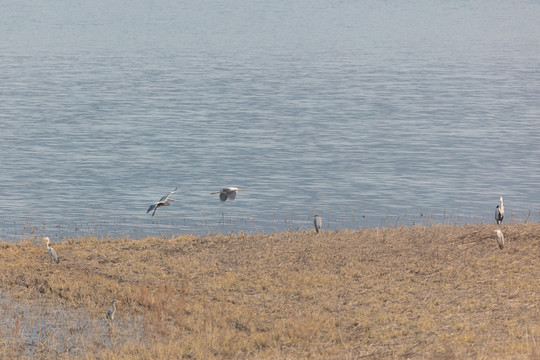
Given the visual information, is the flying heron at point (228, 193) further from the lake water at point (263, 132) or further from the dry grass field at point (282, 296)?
the lake water at point (263, 132)

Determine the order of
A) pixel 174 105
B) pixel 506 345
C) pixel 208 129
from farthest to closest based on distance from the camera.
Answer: pixel 174 105 → pixel 208 129 → pixel 506 345

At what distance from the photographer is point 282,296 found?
16.4 m

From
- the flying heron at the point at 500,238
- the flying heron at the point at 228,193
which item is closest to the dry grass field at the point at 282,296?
the flying heron at the point at 500,238

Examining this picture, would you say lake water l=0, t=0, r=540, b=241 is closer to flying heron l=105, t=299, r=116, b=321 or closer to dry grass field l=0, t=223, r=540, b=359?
dry grass field l=0, t=223, r=540, b=359

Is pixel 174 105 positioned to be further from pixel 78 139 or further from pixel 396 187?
pixel 396 187

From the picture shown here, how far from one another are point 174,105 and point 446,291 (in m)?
43.7

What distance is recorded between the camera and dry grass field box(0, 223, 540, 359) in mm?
13383

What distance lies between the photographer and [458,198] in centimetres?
3203

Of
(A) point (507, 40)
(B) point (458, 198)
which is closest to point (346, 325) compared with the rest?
(B) point (458, 198)

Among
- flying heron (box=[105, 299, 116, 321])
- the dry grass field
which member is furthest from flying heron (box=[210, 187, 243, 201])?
flying heron (box=[105, 299, 116, 321])

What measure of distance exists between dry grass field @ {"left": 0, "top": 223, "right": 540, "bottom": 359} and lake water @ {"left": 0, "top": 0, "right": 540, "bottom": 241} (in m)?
5.56

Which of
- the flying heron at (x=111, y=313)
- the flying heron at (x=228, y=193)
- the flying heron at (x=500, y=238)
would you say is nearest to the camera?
the flying heron at (x=111, y=313)

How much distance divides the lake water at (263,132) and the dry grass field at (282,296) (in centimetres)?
556

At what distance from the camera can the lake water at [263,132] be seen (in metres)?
30.2
